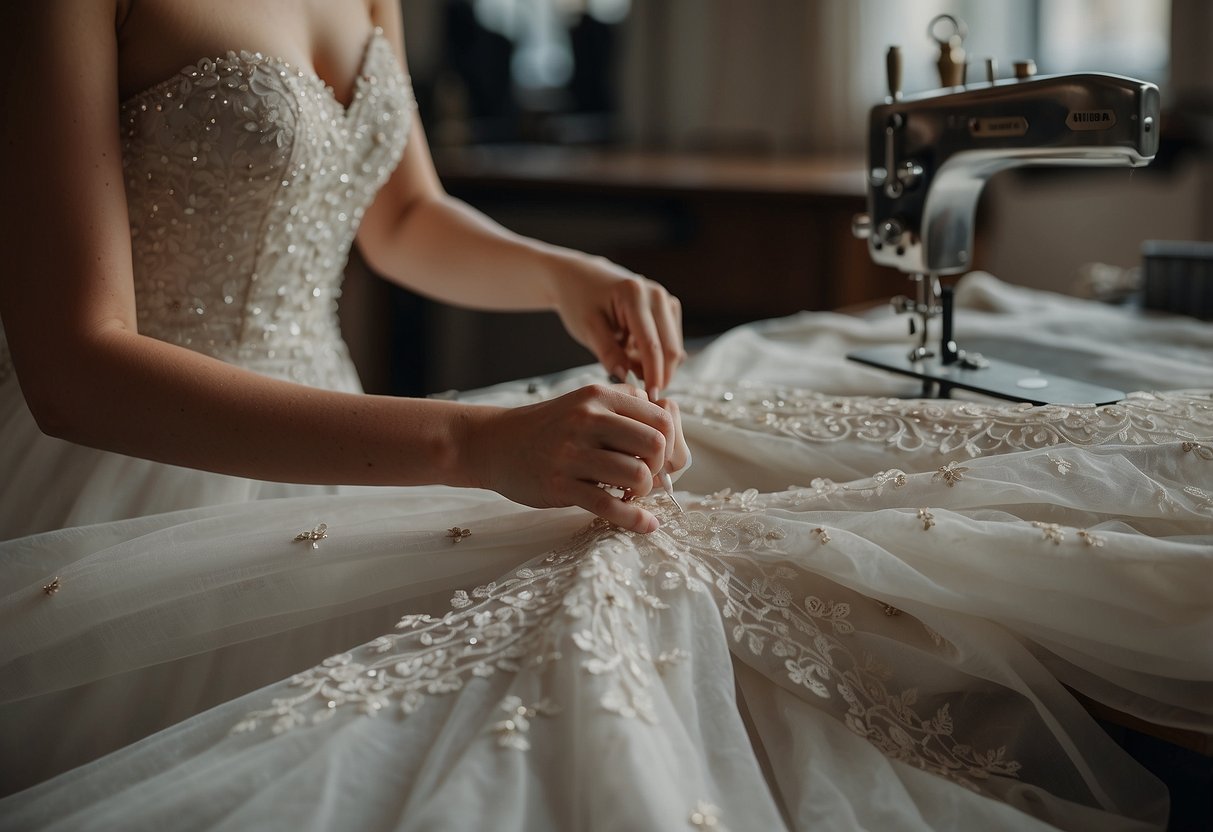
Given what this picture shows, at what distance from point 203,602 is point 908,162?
2.73 ft

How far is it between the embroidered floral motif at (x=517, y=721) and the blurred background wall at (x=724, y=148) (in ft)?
8.00

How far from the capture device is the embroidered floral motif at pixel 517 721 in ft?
2.00

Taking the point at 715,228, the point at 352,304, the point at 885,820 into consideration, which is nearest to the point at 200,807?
the point at 885,820

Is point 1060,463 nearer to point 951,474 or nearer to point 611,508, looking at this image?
point 951,474

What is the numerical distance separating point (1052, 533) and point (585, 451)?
1.02 feet

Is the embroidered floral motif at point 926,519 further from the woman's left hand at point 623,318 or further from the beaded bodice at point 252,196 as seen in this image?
the beaded bodice at point 252,196

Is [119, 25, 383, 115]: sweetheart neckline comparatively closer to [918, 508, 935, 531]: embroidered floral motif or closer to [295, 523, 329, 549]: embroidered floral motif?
[295, 523, 329, 549]: embroidered floral motif

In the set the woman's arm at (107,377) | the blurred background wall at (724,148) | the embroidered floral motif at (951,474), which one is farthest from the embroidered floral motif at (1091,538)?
the blurred background wall at (724,148)

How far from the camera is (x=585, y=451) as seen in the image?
0.79 m

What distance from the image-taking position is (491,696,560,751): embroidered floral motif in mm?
608

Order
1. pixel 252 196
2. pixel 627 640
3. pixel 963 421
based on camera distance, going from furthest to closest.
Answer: pixel 252 196, pixel 963 421, pixel 627 640

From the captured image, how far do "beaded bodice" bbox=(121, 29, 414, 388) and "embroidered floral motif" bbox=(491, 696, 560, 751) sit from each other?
62cm

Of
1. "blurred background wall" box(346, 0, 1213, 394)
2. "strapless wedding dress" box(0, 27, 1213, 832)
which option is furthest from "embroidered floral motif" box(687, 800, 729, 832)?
"blurred background wall" box(346, 0, 1213, 394)

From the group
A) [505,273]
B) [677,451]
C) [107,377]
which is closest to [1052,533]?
[677,451]
